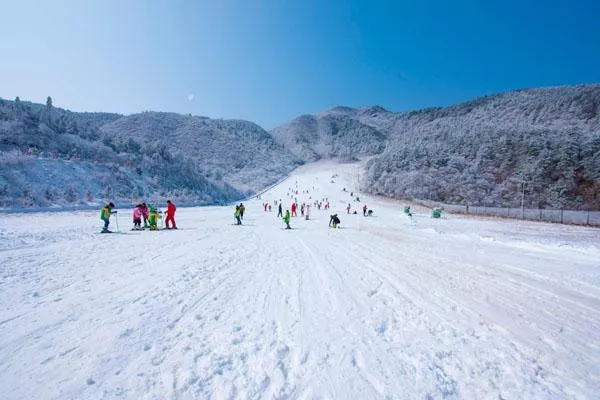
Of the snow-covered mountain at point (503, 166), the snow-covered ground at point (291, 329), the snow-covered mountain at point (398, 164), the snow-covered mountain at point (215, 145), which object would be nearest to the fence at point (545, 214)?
the snow-covered mountain at point (503, 166)

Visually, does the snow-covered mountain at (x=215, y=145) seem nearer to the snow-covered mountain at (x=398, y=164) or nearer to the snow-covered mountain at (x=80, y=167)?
the snow-covered mountain at (x=398, y=164)

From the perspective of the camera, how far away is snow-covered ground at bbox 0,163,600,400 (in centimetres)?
304

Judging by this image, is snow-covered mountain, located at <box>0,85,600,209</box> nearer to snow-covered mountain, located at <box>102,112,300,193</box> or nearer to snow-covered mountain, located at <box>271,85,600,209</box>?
snow-covered mountain, located at <box>271,85,600,209</box>

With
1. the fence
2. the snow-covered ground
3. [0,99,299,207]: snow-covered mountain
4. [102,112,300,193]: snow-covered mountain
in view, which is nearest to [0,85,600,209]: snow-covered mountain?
A: [0,99,299,207]: snow-covered mountain

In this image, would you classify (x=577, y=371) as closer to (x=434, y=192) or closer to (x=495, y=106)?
(x=434, y=192)

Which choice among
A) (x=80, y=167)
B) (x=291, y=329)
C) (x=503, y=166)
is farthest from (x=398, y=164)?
(x=291, y=329)

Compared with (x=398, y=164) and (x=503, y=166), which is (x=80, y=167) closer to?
(x=398, y=164)

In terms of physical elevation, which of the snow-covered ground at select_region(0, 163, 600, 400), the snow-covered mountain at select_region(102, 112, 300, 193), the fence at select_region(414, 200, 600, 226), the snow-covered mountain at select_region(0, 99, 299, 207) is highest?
the snow-covered mountain at select_region(102, 112, 300, 193)

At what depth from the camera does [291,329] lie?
431 cm

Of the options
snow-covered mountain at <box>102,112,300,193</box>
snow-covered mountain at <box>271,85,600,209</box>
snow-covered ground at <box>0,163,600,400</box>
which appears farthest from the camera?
snow-covered mountain at <box>102,112,300,193</box>

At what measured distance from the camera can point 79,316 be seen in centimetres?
447

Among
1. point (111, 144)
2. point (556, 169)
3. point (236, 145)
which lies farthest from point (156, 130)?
point (556, 169)

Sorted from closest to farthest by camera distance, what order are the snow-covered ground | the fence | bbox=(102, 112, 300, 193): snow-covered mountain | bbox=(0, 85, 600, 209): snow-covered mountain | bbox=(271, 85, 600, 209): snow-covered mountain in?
the snow-covered ground → the fence → bbox=(0, 85, 600, 209): snow-covered mountain → bbox=(271, 85, 600, 209): snow-covered mountain → bbox=(102, 112, 300, 193): snow-covered mountain

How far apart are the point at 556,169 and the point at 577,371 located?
7045cm
